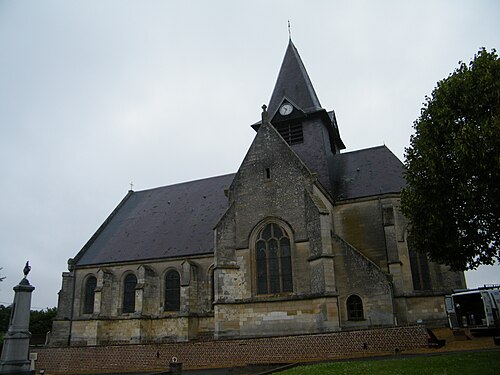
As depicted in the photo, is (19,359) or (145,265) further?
(145,265)

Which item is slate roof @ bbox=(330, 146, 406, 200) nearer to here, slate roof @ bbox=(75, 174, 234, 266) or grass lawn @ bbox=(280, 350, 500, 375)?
slate roof @ bbox=(75, 174, 234, 266)

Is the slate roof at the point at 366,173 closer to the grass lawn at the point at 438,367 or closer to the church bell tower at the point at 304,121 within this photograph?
the church bell tower at the point at 304,121

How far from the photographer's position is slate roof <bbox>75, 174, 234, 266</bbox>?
28125 millimetres

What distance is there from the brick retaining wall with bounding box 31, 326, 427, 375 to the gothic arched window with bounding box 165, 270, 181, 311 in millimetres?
6470

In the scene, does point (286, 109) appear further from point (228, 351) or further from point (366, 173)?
point (228, 351)

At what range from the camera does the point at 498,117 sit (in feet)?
40.4

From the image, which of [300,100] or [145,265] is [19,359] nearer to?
[145,265]

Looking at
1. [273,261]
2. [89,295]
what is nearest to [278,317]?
[273,261]

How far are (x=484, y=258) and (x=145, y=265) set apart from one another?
19.9 meters

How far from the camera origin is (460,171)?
43.8 ft

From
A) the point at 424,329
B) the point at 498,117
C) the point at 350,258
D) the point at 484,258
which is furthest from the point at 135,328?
the point at 498,117

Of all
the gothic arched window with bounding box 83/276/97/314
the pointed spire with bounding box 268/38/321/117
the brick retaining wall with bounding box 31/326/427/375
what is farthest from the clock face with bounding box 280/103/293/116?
the gothic arched window with bounding box 83/276/97/314

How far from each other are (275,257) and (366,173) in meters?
8.24

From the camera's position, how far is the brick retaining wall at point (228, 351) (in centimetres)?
1591
